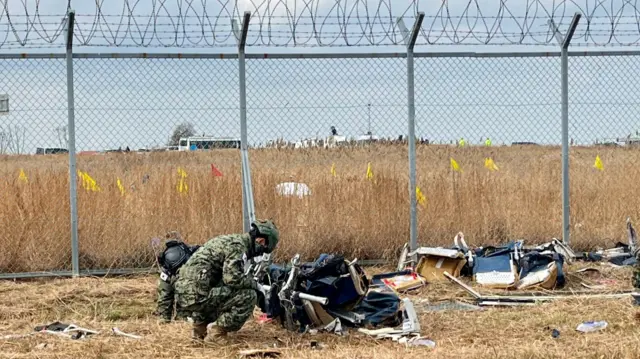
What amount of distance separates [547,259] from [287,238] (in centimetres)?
279

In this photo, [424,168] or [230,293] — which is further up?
[424,168]

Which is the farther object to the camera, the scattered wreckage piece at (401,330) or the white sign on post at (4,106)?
the white sign on post at (4,106)

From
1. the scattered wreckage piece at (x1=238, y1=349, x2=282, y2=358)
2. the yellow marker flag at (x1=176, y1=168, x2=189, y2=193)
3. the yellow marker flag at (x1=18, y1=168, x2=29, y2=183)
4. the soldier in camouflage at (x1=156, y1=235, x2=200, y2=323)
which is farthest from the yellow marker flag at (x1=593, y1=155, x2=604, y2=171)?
the yellow marker flag at (x1=18, y1=168, x2=29, y2=183)

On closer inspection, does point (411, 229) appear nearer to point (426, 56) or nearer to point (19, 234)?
point (426, 56)

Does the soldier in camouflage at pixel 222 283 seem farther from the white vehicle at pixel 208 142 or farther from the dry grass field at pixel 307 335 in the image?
the white vehicle at pixel 208 142

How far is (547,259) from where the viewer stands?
7922mm

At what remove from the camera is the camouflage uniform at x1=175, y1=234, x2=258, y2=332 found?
577cm

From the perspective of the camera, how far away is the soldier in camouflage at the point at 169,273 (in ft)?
21.1

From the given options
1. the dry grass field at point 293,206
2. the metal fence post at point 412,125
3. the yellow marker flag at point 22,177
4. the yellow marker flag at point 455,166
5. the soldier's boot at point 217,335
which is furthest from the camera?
the yellow marker flag at point 455,166

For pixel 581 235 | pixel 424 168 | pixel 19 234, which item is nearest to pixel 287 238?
pixel 424 168

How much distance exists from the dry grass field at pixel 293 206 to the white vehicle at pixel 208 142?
202 millimetres

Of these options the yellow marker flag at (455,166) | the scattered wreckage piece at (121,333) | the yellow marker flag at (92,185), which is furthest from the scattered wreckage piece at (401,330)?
the yellow marker flag at (92,185)

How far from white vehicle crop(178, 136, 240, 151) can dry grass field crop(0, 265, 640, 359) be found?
71.6 inches

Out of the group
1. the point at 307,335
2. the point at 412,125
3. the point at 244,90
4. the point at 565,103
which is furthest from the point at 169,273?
the point at 565,103
